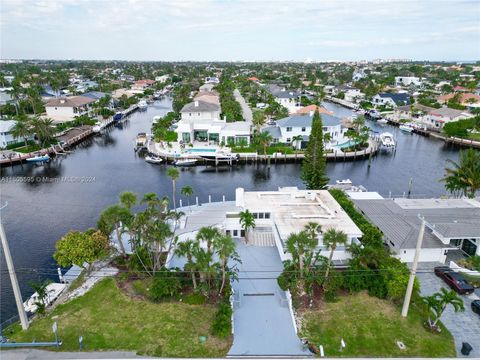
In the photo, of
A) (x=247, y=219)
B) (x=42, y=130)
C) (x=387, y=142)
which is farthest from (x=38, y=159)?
(x=387, y=142)

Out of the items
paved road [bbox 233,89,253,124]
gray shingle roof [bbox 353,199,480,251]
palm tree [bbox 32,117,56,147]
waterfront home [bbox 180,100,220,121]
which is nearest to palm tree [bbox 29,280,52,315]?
gray shingle roof [bbox 353,199,480,251]

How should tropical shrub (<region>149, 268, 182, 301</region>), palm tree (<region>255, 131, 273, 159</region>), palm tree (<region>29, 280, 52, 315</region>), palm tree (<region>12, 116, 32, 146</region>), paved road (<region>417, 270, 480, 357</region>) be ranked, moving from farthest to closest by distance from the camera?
1. palm tree (<region>255, 131, 273, 159</region>)
2. palm tree (<region>12, 116, 32, 146</region>)
3. tropical shrub (<region>149, 268, 182, 301</region>)
4. palm tree (<region>29, 280, 52, 315</region>)
5. paved road (<region>417, 270, 480, 357</region>)

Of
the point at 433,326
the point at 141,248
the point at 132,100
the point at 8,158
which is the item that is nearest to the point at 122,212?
the point at 141,248

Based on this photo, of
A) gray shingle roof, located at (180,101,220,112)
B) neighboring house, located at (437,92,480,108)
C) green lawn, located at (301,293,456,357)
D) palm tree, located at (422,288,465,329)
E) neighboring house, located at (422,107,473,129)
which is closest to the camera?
green lawn, located at (301,293,456,357)

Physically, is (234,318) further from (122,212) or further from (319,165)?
(319,165)

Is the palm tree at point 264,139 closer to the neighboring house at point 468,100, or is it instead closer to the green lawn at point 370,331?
the green lawn at point 370,331

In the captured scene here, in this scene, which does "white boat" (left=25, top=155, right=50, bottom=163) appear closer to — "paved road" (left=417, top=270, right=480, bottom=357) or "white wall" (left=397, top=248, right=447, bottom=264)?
"white wall" (left=397, top=248, right=447, bottom=264)
